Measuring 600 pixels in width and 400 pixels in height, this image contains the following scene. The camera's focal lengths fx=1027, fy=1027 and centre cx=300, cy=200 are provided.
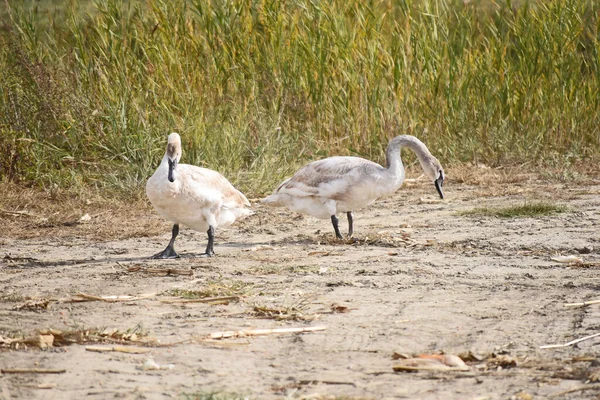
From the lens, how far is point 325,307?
6.10 metres

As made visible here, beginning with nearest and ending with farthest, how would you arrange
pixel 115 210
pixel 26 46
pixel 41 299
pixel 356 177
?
pixel 41 299, pixel 356 177, pixel 115 210, pixel 26 46

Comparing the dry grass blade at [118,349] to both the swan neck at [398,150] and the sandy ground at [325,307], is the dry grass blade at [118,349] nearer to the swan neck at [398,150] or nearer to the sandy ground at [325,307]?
the sandy ground at [325,307]

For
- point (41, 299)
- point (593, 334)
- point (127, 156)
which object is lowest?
point (593, 334)

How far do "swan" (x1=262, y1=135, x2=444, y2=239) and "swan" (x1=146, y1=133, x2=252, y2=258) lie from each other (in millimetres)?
771

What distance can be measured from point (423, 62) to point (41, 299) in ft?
23.4

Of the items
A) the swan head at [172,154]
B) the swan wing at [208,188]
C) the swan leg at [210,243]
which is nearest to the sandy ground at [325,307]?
the swan leg at [210,243]

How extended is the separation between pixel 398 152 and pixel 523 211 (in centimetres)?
130

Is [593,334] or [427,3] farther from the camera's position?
[427,3]

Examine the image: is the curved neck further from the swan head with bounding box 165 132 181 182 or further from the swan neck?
the swan head with bounding box 165 132 181 182

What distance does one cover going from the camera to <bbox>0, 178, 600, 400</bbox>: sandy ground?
4566 millimetres

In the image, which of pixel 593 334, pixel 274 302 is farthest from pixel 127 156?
pixel 593 334

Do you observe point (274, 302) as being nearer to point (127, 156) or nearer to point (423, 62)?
point (127, 156)

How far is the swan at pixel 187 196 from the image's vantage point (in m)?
7.76

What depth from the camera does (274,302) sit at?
6.24 metres
